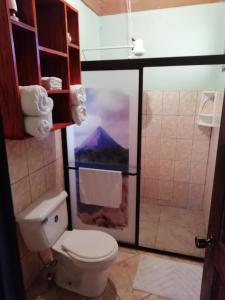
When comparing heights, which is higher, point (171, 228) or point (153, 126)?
point (153, 126)

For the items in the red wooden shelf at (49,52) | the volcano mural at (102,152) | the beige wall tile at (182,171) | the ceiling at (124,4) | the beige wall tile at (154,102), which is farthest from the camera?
the beige wall tile at (182,171)

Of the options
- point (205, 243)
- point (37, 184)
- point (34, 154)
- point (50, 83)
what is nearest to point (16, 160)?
point (34, 154)

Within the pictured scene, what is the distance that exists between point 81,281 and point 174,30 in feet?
8.60

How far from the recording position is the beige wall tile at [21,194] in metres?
1.53

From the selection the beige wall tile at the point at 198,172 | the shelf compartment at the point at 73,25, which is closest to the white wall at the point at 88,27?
the shelf compartment at the point at 73,25

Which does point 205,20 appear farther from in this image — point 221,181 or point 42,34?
point 221,181

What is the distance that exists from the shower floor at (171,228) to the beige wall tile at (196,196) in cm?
8

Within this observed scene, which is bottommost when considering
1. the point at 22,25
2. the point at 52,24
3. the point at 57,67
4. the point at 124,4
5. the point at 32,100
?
the point at 32,100

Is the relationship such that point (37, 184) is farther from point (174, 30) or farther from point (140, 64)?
point (174, 30)

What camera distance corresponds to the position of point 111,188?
6.78 feet

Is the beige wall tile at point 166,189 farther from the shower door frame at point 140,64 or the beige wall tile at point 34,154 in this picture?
the beige wall tile at point 34,154

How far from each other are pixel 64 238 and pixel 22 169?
651mm

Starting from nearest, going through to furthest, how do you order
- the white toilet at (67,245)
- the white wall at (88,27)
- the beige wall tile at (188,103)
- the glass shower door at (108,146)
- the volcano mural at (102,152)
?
the white toilet at (67,245)
the glass shower door at (108,146)
the volcano mural at (102,152)
the white wall at (88,27)
the beige wall tile at (188,103)

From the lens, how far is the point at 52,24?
1.52 metres
